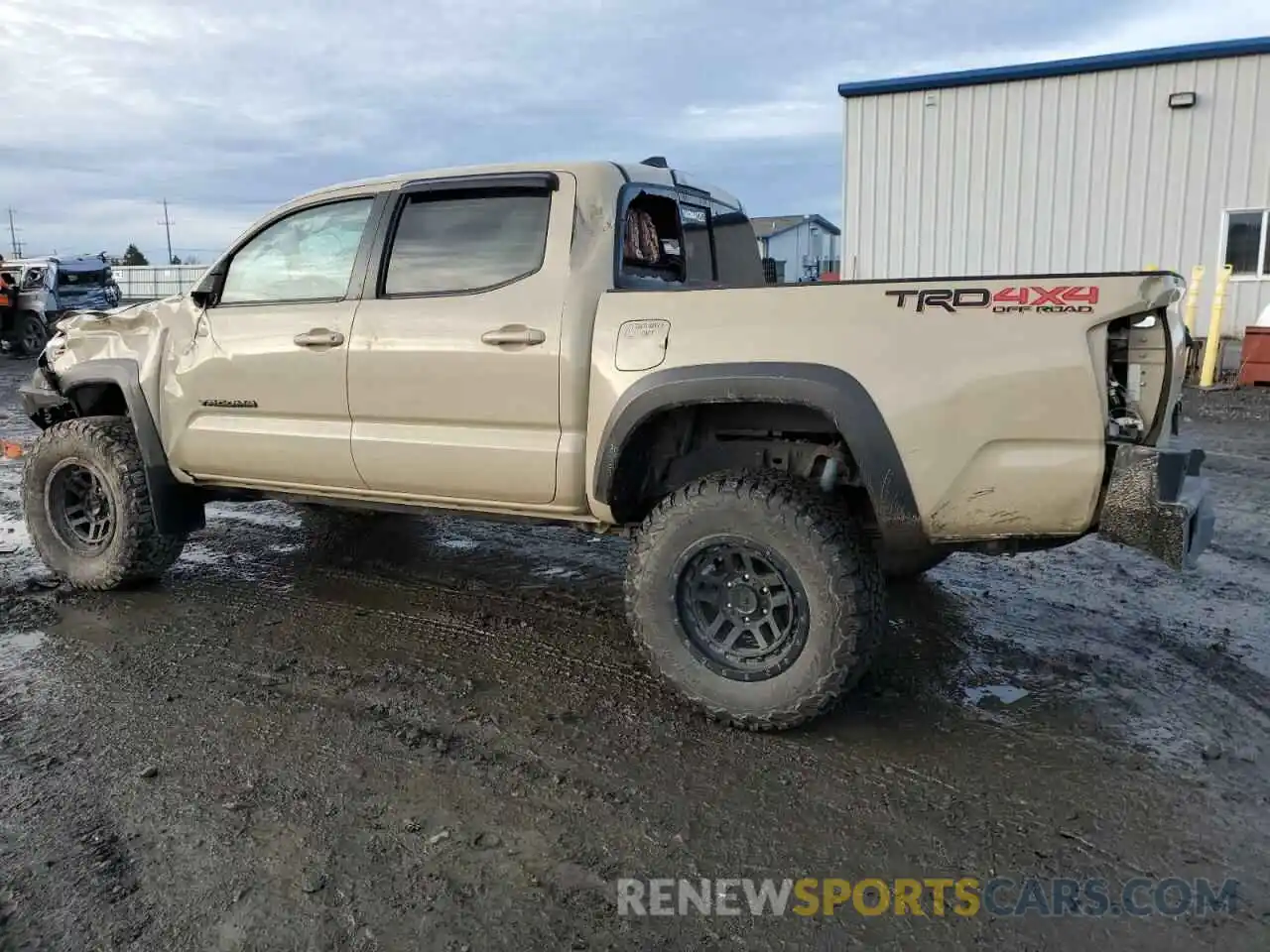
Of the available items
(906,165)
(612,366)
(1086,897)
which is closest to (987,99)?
(906,165)

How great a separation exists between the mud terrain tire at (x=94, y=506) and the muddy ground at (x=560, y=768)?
0.17 meters

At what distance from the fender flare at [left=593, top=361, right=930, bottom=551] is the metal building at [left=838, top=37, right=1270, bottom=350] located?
1430 cm

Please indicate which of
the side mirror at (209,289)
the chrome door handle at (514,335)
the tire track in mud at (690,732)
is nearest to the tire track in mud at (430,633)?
the tire track in mud at (690,732)

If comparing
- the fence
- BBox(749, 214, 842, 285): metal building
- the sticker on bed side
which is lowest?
the sticker on bed side

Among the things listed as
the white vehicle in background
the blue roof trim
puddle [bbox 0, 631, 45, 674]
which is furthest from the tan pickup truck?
the white vehicle in background

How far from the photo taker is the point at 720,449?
3.78 m

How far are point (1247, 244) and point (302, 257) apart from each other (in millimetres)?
15621

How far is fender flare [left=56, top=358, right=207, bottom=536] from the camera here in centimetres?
482

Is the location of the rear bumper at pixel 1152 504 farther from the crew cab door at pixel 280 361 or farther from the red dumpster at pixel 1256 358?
the red dumpster at pixel 1256 358

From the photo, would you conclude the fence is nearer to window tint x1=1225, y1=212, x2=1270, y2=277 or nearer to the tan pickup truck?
window tint x1=1225, y1=212, x2=1270, y2=277

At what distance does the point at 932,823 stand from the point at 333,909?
5.40 feet

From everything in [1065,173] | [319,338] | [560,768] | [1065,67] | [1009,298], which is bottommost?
[560,768]

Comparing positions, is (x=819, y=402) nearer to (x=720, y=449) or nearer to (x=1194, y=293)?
(x=720, y=449)

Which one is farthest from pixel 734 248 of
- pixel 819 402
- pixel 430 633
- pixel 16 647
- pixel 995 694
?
pixel 16 647
